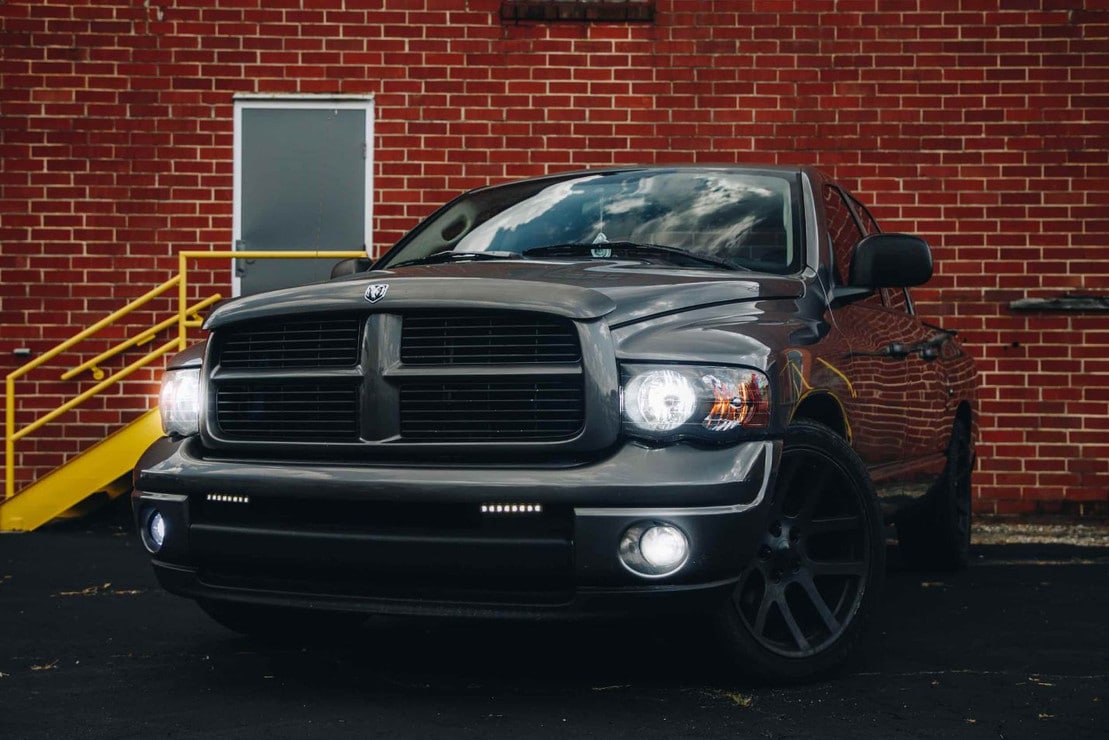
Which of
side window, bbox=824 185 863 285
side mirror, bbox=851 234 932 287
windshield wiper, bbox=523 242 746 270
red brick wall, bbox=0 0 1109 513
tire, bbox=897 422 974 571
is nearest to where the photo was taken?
windshield wiper, bbox=523 242 746 270

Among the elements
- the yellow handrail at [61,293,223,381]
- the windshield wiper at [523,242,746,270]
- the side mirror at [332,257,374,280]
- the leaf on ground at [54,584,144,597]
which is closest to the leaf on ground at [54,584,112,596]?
the leaf on ground at [54,584,144,597]

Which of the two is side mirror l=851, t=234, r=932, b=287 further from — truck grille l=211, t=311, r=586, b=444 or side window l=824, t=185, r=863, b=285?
truck grille l=211, t=311, r=586, b=444

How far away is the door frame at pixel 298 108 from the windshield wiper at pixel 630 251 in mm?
5390

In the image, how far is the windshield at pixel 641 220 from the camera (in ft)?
16.0

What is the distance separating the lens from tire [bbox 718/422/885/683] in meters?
4.07

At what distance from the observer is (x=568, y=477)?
3633 mm

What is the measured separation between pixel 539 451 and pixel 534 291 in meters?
0.45

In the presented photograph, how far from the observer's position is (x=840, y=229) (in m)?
5.52

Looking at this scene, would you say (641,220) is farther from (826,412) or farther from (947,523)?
(947,523)

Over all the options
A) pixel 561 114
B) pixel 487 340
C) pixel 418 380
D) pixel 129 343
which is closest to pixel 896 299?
pixel 487 340

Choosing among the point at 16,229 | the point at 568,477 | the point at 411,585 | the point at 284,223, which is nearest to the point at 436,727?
the point at 411,585

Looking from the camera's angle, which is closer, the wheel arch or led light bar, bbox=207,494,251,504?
led light bar, bbox=207,494,251,504

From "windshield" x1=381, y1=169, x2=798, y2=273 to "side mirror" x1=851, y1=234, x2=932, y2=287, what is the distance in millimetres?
251

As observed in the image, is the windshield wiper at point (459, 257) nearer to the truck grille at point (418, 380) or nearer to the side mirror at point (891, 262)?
the truck grille at point (418, 380)
